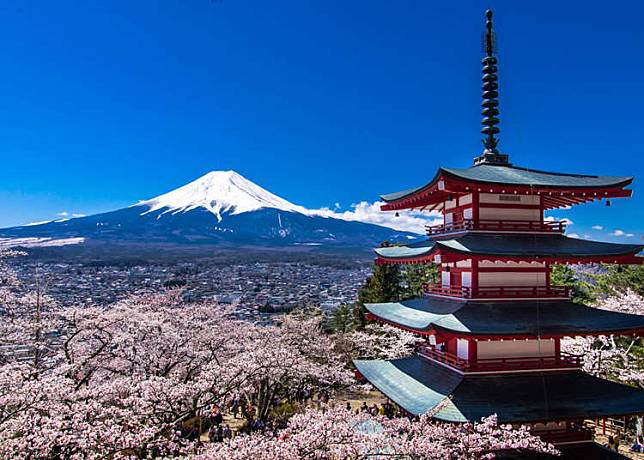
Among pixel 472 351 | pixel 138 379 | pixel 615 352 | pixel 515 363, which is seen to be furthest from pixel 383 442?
pixel 615 352

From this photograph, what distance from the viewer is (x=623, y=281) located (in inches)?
1044

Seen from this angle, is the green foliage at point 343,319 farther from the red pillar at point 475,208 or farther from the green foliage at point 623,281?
the red pillar at point 475,208

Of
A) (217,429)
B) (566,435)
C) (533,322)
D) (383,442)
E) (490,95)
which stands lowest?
(217,429)

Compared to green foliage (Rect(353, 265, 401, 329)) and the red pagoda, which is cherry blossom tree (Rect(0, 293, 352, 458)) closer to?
the red pagoda

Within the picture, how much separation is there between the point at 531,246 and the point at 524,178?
6.06 ft

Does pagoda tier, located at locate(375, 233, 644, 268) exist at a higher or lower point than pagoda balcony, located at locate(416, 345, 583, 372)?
higher

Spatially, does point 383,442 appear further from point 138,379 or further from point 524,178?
point 138,379

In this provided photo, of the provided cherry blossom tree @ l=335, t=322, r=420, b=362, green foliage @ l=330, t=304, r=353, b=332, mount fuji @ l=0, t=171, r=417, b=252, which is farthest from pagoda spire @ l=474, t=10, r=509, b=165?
mount fuji @ l=0, t=171, r=417, b=252

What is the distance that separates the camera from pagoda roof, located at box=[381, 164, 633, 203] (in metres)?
10.9

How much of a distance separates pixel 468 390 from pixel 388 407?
36.7 feet

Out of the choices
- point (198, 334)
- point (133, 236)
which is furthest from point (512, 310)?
point (133, 236)

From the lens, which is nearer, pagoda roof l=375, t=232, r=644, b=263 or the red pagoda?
the red pagoda

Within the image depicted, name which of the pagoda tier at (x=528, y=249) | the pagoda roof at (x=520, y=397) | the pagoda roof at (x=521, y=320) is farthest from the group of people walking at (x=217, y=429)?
the pagoda tier at (x=528, y=249)

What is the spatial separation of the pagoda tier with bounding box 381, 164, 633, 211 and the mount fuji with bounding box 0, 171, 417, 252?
9726 centimetres
